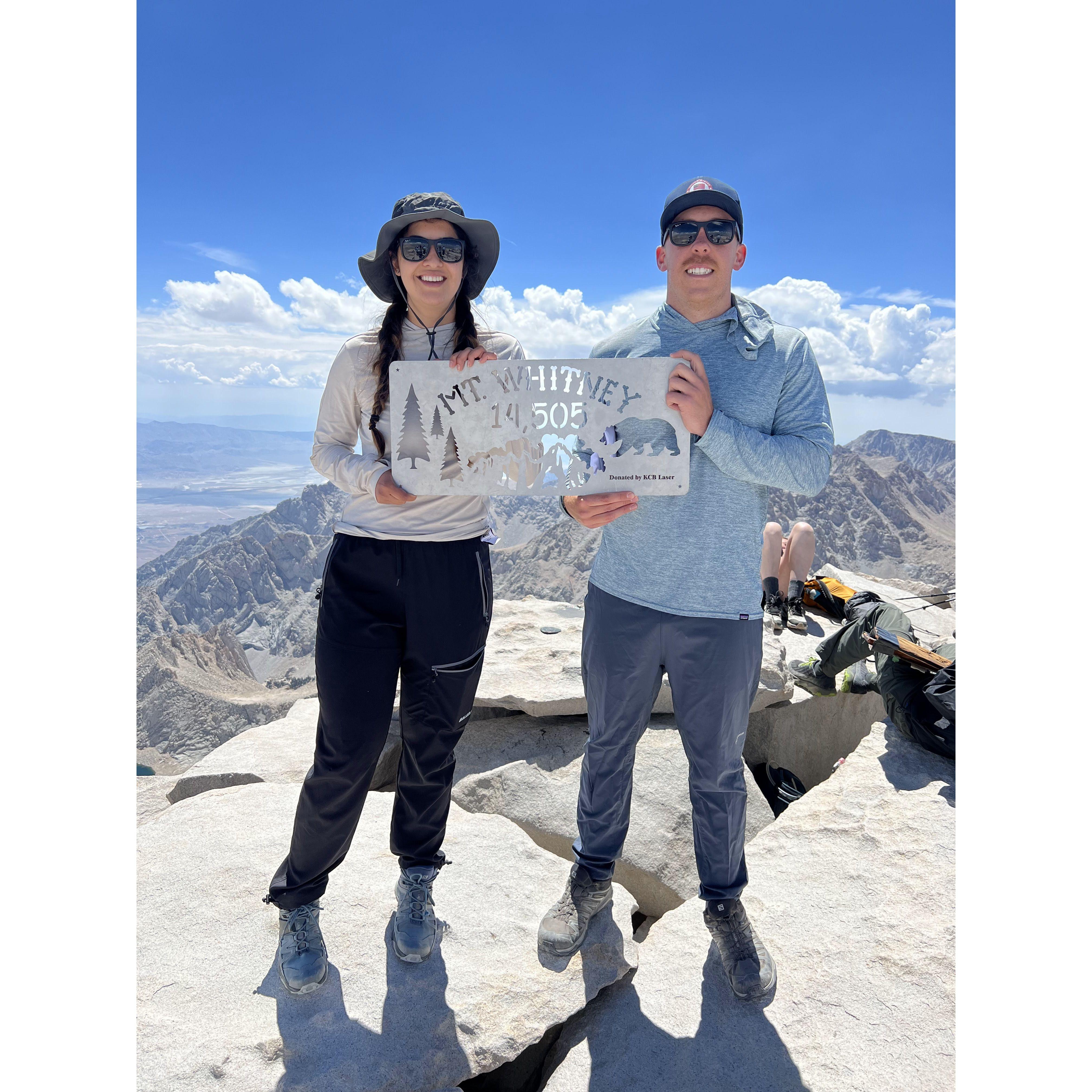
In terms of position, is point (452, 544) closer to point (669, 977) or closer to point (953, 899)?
point (669, 977)

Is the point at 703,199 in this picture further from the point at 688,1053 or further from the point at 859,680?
the point at 859,680

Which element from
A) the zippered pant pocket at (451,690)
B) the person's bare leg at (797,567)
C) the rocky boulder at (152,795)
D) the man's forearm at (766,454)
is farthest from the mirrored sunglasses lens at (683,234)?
the person's bare leg at (797,567)

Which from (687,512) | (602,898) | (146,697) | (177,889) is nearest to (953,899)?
(602,898)

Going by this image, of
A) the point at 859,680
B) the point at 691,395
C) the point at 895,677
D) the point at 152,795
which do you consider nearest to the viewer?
the point at 691,395

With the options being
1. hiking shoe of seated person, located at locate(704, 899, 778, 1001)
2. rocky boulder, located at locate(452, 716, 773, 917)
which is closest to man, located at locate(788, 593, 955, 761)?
rocky boulder, located at locate(452, 716, 773, 917)

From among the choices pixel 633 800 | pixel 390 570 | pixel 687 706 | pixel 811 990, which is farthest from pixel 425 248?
pixel 633 800

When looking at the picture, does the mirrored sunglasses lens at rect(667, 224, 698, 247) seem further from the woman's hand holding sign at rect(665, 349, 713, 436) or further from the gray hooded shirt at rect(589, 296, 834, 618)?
the woman's hand holding sign at rect(665, 349, 713, 436)
